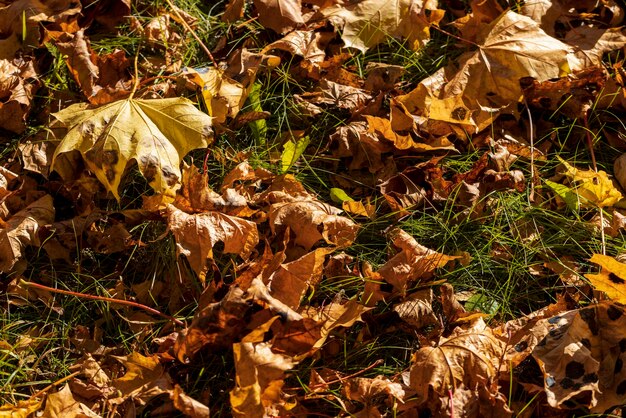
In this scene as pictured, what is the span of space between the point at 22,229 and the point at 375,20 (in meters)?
1.42

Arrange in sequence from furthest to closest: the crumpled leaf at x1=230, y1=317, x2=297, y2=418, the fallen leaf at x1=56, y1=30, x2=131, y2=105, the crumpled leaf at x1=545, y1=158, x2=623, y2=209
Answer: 1. the fallen leaf at x1=56, y1=30, x2=131, y2=105
2. the crumpled leaf at x1=545, y1=158, x2=623, y2=209
3. the crumpled leaf at x1=230, y1=317, x2=297, y2=418

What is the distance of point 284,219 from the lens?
2.26 metres

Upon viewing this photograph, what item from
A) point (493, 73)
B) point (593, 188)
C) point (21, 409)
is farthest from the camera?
point (493, 73)

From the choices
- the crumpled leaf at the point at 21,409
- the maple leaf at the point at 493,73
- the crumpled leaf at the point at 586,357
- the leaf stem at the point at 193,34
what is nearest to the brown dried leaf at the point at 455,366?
the crumpled leaf at the point at 586,357

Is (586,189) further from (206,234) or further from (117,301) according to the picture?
(117,301)

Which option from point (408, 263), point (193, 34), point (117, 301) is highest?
point (193, 34)

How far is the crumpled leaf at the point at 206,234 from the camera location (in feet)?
7.00

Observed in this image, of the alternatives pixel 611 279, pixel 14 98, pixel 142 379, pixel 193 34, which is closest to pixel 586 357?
pixel 611 279

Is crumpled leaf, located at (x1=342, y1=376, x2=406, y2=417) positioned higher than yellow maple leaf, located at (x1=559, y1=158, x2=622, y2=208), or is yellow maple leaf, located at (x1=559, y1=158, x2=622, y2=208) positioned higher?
yellow maple leaf, located at (x1=559, y1=158, x2=622, y2=208)

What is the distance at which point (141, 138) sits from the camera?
2.26 meters

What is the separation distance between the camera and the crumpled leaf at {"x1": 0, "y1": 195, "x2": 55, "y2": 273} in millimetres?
2240

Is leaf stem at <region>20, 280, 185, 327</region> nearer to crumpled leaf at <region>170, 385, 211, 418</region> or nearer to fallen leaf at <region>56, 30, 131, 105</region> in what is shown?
crumpled leaf at <region>170, 385, 211, 418</region>

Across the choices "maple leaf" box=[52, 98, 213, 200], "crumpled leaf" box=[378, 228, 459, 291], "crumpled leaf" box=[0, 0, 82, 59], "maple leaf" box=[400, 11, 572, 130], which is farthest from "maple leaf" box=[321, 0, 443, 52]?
"crumpled leaf" box=[0, 0, 82, 59]

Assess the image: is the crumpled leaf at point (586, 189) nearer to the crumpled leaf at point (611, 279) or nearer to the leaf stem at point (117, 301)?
the crumpled leaf at point (611, 279)
